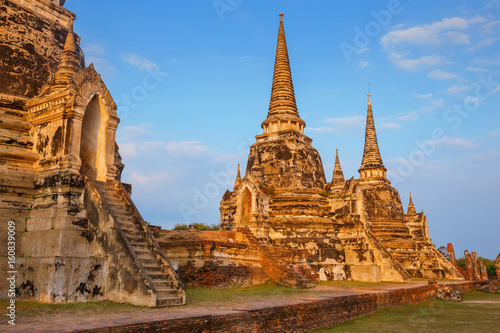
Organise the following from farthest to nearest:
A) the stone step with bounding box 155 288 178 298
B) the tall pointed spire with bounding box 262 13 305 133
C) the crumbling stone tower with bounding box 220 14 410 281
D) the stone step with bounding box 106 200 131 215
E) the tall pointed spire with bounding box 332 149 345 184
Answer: the tall pointed spire with bounding box 262 13 305 133, the tall pointed spire with bounding box 332 149 345 184, the crumbling stone tower with bounding box 220 14 410 281, the stone step with bounding box 106 200 131 215, the stone step with bounding box 155 288 178 298

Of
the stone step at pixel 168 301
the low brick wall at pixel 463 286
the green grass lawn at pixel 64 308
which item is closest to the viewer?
the green grass lawn at pixel 64 308

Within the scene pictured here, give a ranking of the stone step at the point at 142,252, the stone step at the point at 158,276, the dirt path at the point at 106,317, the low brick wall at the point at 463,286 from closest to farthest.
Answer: the dirt path at the point at 106,317 < the stone step at the point at 158,276 < the stone step at the point at 142,252 < the low brick wall at the point at 463,286

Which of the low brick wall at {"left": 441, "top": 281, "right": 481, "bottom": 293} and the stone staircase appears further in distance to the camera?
the low brick wall at {"left": 441, "top": 281, "right": 481, "bottom": 293}

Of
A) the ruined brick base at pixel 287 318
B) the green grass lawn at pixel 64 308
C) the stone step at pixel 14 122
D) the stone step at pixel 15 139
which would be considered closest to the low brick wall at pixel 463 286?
the ruined brick base at pixel 287 318

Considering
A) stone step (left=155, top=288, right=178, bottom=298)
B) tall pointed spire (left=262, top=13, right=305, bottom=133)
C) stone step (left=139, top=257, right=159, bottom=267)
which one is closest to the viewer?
stone step (left=155, top=288, right=178, bottom=298)

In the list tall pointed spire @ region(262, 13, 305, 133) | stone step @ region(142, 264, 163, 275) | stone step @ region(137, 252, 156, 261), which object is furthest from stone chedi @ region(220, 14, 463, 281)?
stone step @ region(142, 264, 163, 275)

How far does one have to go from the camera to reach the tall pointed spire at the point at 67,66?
38.7ft

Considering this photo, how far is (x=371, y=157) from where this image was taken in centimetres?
3775

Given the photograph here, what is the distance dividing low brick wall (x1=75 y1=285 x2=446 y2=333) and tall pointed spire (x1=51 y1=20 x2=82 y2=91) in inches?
296

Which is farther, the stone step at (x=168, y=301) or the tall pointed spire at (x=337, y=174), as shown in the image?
the tall pointed spire at (x=337, y=174)

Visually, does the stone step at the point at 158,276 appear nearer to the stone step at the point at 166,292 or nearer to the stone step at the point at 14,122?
the stone step at the point at 166,292

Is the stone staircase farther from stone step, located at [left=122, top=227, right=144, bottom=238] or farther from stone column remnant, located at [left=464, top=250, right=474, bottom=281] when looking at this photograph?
stone column remnant, located at [left=464, top=250, right=474, bottom=281]

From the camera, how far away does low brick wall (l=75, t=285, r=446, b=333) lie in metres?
7.00

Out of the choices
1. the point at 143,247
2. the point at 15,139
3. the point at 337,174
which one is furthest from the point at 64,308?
the point at 337,174
